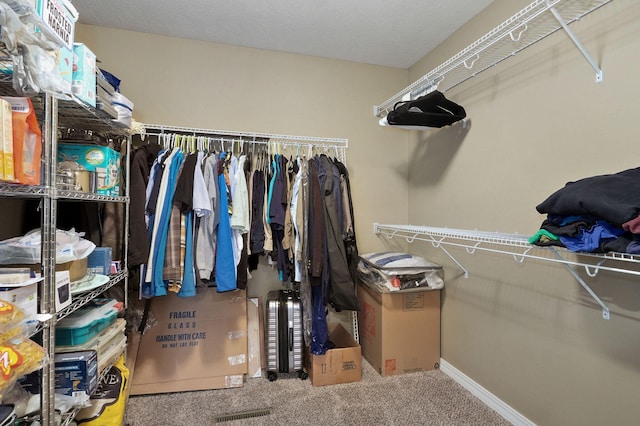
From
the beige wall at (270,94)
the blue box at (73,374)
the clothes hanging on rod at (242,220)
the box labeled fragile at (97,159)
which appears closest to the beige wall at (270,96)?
the beige wall at (270,94)

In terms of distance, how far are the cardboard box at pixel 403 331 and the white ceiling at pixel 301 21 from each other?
1.93 m

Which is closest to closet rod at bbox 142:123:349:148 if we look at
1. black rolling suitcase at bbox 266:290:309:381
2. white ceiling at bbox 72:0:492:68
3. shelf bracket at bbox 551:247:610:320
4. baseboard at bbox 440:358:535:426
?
white ceiling at bbox 72:0:492:68

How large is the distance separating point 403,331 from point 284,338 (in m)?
0.88

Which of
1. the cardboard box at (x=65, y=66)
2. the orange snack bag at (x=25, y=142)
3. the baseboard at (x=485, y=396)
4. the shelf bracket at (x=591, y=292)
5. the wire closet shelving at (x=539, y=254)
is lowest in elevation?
the baseboard at (x=485, y=396)

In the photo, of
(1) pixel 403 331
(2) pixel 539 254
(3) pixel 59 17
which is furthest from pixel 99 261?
(2) pixel 539 254

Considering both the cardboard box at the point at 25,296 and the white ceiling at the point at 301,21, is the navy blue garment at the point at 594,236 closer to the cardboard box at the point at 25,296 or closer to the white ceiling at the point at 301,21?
the white ceiling at the point at 301,21

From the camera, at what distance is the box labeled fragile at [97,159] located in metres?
1.56

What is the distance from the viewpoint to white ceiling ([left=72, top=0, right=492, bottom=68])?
1.95 m

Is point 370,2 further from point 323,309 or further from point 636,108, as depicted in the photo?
point 323,309

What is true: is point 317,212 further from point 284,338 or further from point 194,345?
point 194,345

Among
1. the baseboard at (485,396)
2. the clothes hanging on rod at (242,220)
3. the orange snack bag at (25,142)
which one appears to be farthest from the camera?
the clothes hanging on rod at (242,220)

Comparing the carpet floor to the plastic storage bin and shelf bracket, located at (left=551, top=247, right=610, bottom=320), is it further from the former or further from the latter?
shelf bracket, located at (left=551, top=247, right=610, bottom=320)

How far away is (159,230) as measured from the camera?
1873 mm

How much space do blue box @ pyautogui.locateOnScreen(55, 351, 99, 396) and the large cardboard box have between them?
79 centimetres
